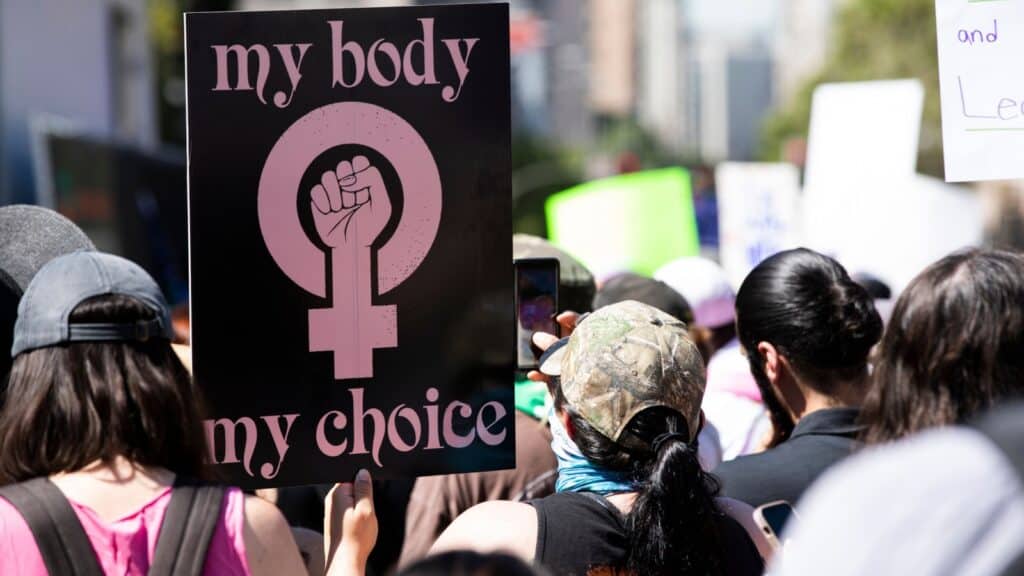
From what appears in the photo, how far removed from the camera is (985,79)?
3184 mm

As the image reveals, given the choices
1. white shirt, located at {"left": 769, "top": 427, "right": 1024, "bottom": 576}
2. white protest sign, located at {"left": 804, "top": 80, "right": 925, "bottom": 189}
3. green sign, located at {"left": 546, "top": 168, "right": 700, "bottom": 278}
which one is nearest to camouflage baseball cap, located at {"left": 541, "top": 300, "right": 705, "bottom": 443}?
white shirt, located at {"left": 769, "top": 427, "right": 1024, "bottom": 576}

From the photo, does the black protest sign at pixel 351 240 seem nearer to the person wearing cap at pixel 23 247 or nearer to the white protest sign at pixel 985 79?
the person wearing cap at pixel 23 247

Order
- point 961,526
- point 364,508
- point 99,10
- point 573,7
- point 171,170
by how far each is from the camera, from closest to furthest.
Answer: point 961,526, point 364,508, point 171,170, point 99,10, point 573,7

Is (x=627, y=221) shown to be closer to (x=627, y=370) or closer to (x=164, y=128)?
(x=627, y=370)

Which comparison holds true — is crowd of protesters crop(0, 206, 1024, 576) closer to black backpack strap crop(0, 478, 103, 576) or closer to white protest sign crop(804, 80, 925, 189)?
black backpack strap crop(0, 478, 103, 576)

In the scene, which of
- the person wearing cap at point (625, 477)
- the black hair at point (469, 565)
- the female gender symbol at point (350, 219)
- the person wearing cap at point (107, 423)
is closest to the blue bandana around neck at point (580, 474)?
the person wearing cap at point (625, 477)

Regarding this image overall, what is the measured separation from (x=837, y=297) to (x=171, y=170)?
11.4 meters

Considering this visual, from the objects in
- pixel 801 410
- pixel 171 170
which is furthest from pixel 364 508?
pixel 171 170

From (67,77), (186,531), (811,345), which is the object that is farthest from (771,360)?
(67,77)

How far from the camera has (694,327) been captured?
177 inches

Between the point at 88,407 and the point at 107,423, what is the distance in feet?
0.13

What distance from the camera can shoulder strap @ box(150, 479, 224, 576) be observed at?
221 centimetres

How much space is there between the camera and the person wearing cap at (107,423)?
7.39 ft

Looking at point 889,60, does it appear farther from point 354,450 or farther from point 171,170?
point 354,450
